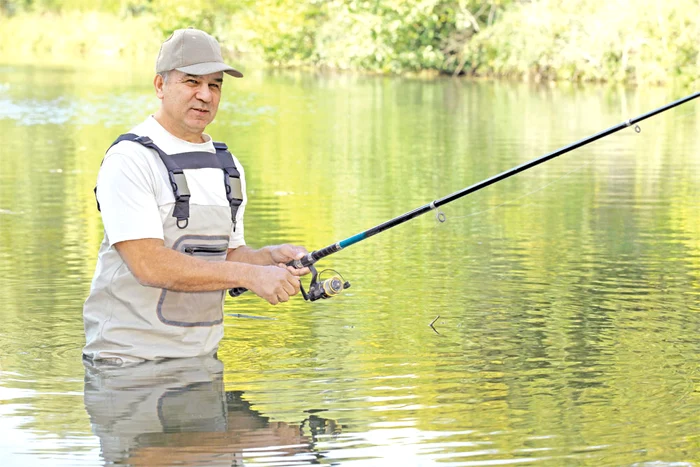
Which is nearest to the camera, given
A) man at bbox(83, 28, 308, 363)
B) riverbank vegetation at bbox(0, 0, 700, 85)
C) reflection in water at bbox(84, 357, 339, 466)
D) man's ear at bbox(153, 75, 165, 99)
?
reflection in water at bbox(84, 357, 339, 466)

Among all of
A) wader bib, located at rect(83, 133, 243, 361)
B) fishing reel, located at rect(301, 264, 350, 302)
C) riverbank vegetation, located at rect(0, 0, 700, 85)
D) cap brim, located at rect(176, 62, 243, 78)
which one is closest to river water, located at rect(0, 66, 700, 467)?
wader bib, located at rect(83, 133, 243, 361)

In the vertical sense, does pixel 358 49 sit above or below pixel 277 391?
above

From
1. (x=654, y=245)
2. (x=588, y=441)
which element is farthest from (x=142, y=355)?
(x=654, y=245)

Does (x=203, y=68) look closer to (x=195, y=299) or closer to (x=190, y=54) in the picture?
(x=190, y=54)

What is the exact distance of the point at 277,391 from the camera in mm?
5953

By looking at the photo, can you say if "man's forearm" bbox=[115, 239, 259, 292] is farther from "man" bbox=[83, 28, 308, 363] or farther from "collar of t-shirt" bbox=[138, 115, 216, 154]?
"collar of t-shirt" bbox=[138, 115, 216, 154]

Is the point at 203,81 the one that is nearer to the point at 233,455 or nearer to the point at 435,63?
the point at 233,455

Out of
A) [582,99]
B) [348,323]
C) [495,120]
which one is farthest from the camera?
[582,99]

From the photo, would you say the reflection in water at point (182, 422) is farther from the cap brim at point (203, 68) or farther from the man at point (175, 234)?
the cap brim at point (203, 68)

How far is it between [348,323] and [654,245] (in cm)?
376

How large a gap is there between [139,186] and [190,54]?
20.4 inches

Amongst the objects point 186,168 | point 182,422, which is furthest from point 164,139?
point 182,422

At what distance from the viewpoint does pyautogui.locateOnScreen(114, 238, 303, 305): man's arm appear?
5.07 meters

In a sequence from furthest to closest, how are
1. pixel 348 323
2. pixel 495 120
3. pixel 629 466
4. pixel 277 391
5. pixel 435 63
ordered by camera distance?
pixel 435 63 → pixel 495 120 → pixel 348 323 → pixel 277 391 → pixel 629 466
